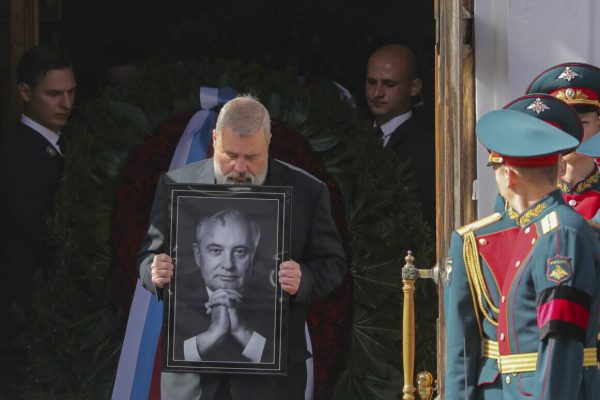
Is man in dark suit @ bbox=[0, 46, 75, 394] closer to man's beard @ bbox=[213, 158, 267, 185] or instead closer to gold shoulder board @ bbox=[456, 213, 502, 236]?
man's beard @ bbox=[213, 158, 267, 185]

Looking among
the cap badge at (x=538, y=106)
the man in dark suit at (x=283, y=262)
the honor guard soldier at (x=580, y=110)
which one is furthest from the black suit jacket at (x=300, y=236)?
the cap badge at (x=538, y=106)

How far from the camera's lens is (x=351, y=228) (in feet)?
25.5

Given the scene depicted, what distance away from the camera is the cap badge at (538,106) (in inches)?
199

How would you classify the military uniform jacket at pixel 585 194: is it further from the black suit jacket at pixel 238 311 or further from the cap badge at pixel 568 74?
the black suit jacket at pixel 238 311

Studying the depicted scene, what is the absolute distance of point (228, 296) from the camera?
608 cm

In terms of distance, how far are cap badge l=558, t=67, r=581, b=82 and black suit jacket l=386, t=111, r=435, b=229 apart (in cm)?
216

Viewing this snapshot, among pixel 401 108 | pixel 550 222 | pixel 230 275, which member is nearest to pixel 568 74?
pixel 230 275

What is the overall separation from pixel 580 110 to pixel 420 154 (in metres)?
2.39

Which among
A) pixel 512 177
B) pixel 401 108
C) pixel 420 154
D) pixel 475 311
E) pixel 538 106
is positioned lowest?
pixel 475 311

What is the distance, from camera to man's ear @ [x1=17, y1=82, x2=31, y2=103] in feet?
27.4

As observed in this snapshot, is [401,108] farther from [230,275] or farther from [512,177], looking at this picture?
[512,177]

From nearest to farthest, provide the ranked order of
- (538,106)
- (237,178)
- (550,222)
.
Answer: (550,222) → (538,106) → (237,178)

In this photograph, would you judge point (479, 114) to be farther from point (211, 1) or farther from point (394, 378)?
point (211, 1)

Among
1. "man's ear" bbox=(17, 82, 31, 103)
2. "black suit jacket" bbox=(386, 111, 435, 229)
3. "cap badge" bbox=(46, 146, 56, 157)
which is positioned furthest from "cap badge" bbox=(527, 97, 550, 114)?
"man's ear" bbox=(17, 82, 31, 103)
